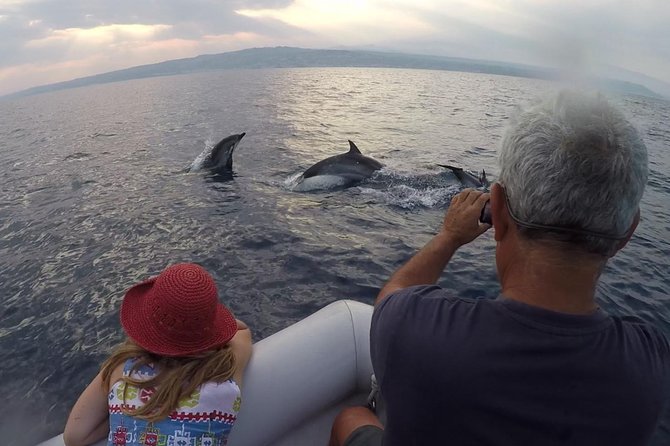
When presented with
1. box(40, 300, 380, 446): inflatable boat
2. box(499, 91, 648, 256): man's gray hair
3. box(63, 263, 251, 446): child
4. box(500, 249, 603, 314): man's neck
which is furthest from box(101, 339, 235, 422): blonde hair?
box(499, 91, 648, 256): man's gray hair

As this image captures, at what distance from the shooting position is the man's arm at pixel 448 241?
2.70 meters

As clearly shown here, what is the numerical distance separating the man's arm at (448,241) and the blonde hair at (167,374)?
3.63ft

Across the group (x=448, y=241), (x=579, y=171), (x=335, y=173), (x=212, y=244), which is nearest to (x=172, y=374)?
(x=448, y=241)

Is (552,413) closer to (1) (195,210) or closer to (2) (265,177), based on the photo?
(1) (195,210)

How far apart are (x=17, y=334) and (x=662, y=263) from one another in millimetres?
9676

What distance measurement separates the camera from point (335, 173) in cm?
1188

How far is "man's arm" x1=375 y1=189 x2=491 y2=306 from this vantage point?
2.70m

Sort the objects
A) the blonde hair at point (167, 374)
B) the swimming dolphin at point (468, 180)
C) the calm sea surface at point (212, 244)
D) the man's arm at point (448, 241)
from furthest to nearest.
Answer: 1. the swimming dolphin at point (468, 180)
2. the calm sea surface at point (212, 244)
3. the man's arm at point (448, 241)
4. the blonde hair at point (167, 374)

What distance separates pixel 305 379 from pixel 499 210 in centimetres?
239

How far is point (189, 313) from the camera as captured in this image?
2.63 meters

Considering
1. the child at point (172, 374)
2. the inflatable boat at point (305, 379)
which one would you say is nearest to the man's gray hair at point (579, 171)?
the child at point (172, 374)

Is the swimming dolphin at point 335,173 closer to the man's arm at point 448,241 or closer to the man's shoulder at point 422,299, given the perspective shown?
the man's arm at point 448,241

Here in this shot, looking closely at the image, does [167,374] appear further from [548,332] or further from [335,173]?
[335,173]

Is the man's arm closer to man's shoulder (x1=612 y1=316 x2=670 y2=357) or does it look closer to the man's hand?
the man's hand
